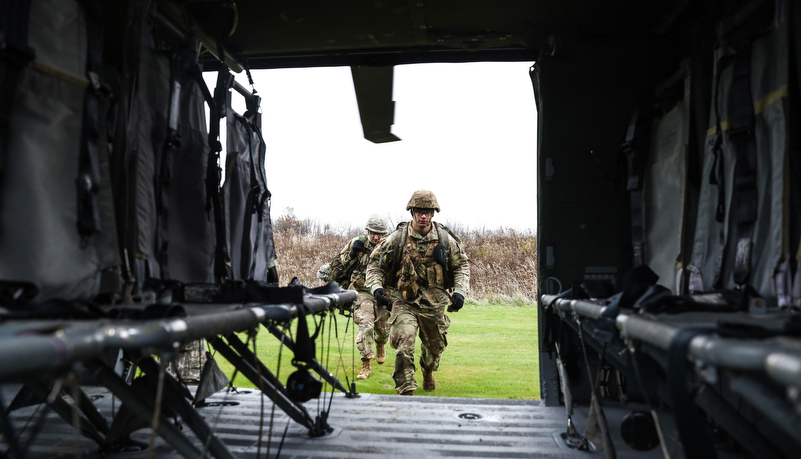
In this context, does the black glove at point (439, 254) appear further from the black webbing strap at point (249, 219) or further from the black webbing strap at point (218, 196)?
the black webbing strap at point (218, 196)

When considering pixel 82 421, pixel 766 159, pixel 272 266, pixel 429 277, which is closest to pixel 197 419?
pixel 82 421

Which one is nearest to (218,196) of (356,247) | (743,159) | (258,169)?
(258,169)

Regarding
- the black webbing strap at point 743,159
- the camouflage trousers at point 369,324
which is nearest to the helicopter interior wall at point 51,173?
the black webbing strap at point 743,159

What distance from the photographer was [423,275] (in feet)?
21.5

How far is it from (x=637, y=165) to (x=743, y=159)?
1.28 metres

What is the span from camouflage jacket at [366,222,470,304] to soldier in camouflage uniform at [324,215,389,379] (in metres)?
0.86

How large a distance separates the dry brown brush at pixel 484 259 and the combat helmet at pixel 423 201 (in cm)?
907

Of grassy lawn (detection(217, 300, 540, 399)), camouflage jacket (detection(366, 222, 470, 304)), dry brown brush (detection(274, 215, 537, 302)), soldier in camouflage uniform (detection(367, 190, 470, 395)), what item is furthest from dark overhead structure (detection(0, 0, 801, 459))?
dry brown brush (detection(274, 215, 537, 302))

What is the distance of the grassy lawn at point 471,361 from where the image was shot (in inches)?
258

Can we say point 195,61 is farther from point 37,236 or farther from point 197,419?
point 197,419

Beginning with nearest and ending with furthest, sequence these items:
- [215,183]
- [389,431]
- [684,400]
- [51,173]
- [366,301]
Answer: [684,400], [51,173], [215,183], [389,431], [366,301]

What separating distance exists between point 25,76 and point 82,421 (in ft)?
6.20

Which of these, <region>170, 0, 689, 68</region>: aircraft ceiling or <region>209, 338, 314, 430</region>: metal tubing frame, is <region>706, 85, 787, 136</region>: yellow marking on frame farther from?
<region>209, 338, 314, 430</region>: metal tubing frame

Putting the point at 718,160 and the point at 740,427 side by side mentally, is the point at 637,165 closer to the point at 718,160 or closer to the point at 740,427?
the point at 718,160
